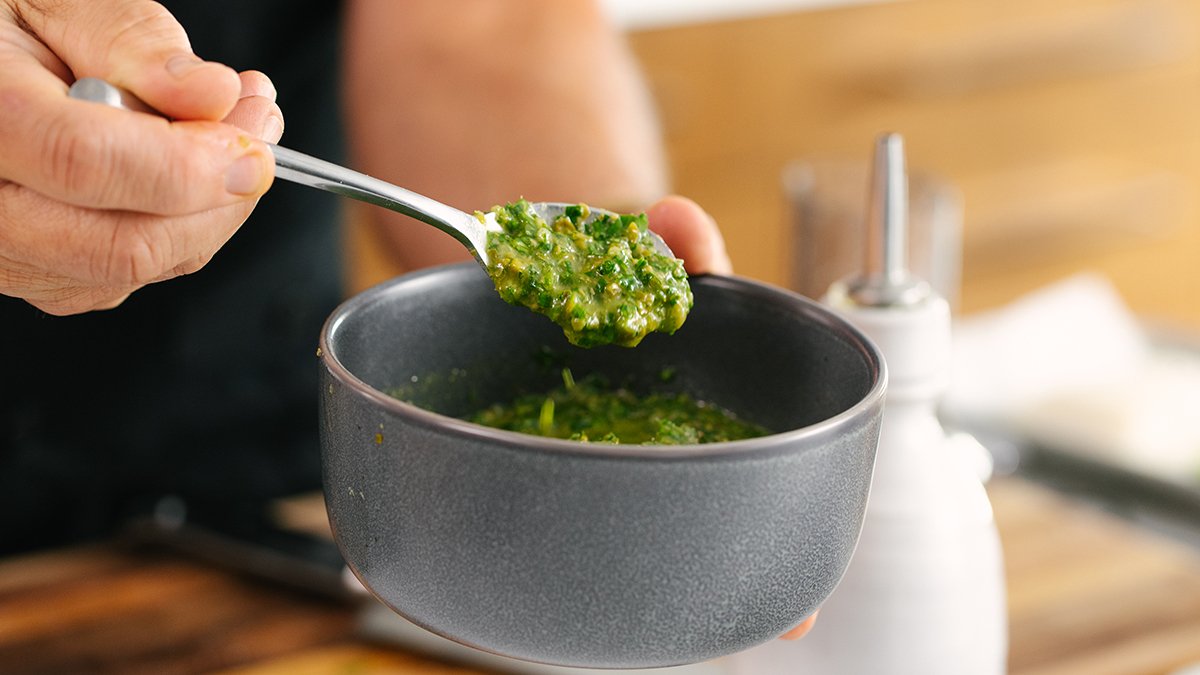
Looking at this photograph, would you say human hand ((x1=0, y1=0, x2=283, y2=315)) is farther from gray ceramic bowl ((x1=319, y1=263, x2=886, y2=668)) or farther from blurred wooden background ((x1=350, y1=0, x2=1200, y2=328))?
blurred wooden background ((x1=350, y1=0, x2=1200, y2=328))

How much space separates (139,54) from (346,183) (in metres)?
0.14

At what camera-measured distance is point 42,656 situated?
1.01m

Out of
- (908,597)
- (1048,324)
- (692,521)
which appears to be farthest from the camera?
(1048,324)

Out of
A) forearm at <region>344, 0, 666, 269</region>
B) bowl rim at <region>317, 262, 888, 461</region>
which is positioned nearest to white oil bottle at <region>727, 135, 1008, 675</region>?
bowl rim at <region>317, 262, 888, 461</region>

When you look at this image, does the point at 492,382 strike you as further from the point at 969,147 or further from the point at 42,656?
the point at 969,147

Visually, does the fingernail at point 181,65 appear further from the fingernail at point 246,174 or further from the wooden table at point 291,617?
the wooden table at point 291,617

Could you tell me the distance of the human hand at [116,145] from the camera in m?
0.59

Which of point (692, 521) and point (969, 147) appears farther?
point (969, 147)

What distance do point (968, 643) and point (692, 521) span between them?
1.17ft

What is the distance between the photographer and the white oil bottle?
740mm

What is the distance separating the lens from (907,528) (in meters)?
0.74

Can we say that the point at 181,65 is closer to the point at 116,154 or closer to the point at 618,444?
the point at 116,154

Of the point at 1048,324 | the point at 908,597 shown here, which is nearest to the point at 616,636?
the point at 908,597

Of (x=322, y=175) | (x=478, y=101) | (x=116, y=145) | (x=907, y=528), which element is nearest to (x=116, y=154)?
(x=116, y=145)
